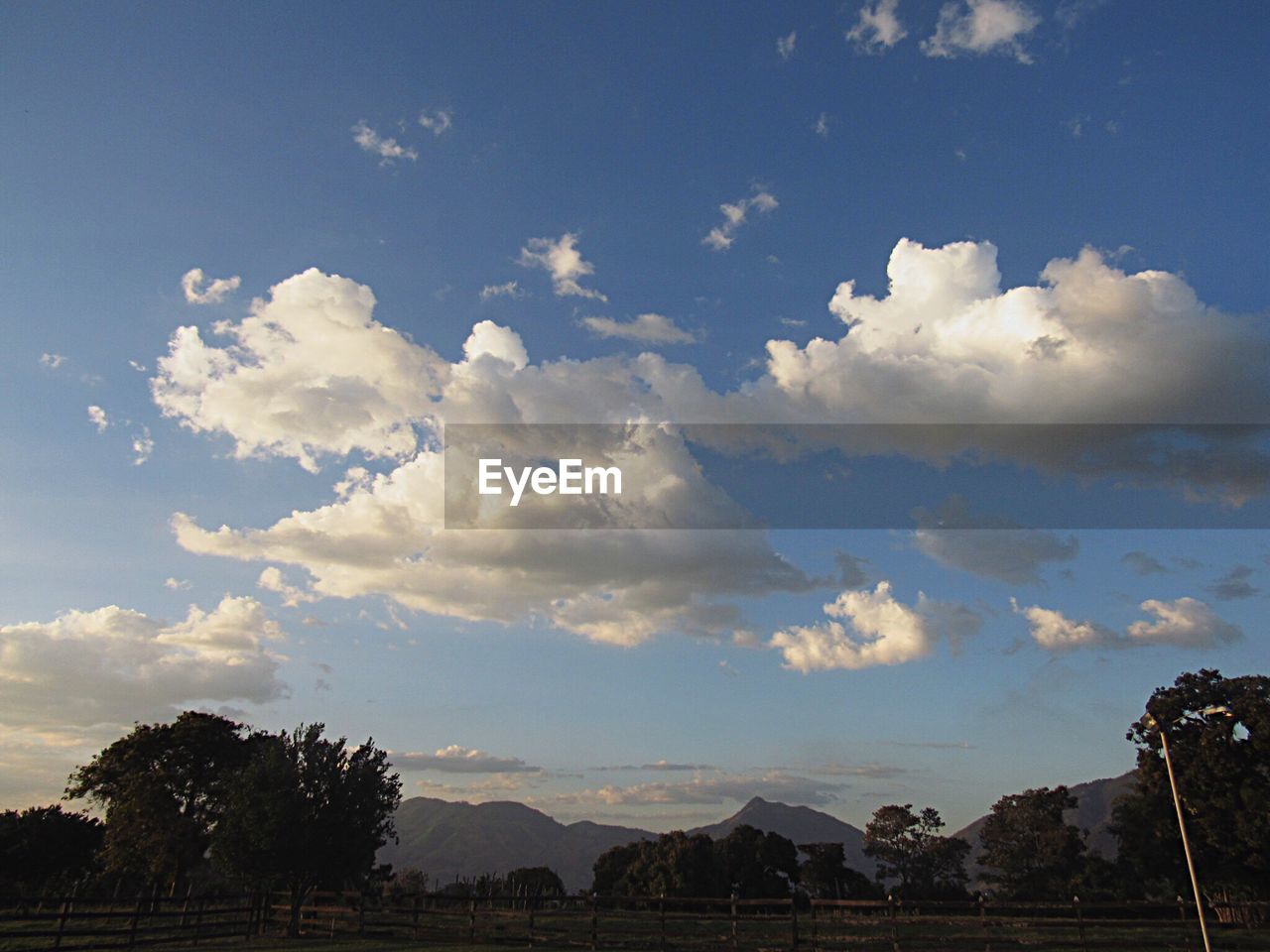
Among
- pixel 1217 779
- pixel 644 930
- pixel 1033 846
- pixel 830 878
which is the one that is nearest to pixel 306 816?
pixel 644 930

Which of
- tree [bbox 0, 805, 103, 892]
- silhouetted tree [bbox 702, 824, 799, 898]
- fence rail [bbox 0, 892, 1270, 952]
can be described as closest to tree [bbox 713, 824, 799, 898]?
silhouetted tree [bbox 702, 824, 799, 898]

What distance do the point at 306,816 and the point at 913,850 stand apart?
93056 millimetres

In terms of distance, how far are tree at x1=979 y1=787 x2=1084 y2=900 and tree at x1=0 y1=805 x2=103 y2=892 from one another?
253ft

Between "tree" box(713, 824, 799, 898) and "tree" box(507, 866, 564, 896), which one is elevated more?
"tree" box(713, 824, 799, 898)

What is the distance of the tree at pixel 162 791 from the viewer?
→ 46.2 metres

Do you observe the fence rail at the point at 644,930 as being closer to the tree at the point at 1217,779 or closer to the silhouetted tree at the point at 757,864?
the tree at the point at 1217,779

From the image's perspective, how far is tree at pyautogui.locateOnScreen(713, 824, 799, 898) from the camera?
71750mm

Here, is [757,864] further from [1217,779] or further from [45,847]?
[45,847]

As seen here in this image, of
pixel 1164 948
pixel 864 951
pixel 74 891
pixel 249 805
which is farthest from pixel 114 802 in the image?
pixel 1164 948

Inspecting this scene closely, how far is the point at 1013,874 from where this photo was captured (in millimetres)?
81000

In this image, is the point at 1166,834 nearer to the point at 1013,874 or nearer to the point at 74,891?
the point at 1013,874

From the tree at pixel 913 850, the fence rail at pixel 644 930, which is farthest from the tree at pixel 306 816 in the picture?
the tree at pixel 913 850

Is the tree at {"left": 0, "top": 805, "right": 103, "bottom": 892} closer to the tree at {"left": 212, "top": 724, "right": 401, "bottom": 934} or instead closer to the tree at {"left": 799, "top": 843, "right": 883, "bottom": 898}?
the tree at {"left": 212, "top": 724, "right": 401, "bottom": 934}

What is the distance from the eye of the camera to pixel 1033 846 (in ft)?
266
